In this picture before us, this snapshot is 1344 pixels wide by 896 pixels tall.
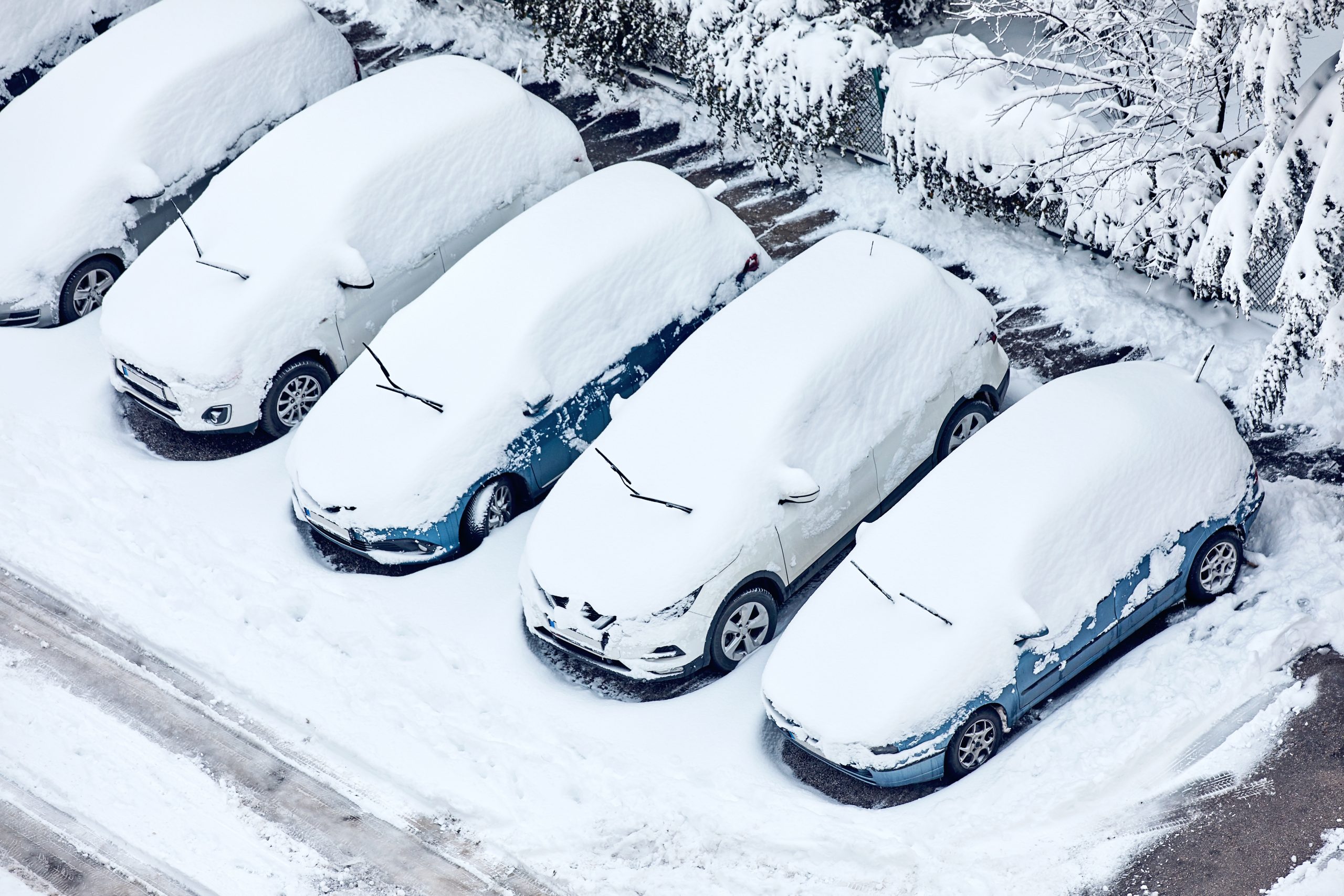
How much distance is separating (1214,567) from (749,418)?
312 cm

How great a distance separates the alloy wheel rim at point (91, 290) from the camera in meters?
12.7

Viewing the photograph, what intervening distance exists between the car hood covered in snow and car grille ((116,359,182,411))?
3565mm

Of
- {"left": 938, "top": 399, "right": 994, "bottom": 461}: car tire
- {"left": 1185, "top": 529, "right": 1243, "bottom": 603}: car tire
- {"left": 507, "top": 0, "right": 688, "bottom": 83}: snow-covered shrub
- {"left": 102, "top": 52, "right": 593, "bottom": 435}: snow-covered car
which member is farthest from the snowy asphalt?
{"left": 507, "top": 0, "right": 688, "bottom": 83}: snow-covered shrub

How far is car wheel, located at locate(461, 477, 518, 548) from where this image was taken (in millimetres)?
10148

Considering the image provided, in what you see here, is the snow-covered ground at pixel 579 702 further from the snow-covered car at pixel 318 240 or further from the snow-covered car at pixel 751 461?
the snow-covered car at pixel 318 240

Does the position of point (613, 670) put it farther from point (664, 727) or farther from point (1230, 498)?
point (1230, 498)

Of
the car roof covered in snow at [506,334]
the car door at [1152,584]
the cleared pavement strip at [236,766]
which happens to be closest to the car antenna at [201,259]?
the car roof covered in snow at [506,334]

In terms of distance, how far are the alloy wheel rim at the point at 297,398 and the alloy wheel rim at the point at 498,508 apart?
1.99 m

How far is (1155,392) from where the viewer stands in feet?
30.0

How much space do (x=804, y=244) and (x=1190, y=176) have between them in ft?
12.0

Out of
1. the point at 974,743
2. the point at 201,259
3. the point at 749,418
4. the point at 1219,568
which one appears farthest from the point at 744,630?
the point at 201,259

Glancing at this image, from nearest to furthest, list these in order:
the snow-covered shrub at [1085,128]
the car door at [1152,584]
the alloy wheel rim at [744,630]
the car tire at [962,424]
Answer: the car door at [1152,584]
the alloy wheel rim at [744,630]
the car tire at [962,424]
the snow-covered shrub at [1085,128]

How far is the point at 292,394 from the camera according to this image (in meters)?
11.4

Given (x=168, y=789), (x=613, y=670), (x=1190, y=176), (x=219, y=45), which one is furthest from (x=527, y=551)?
(x=219, y=45)
